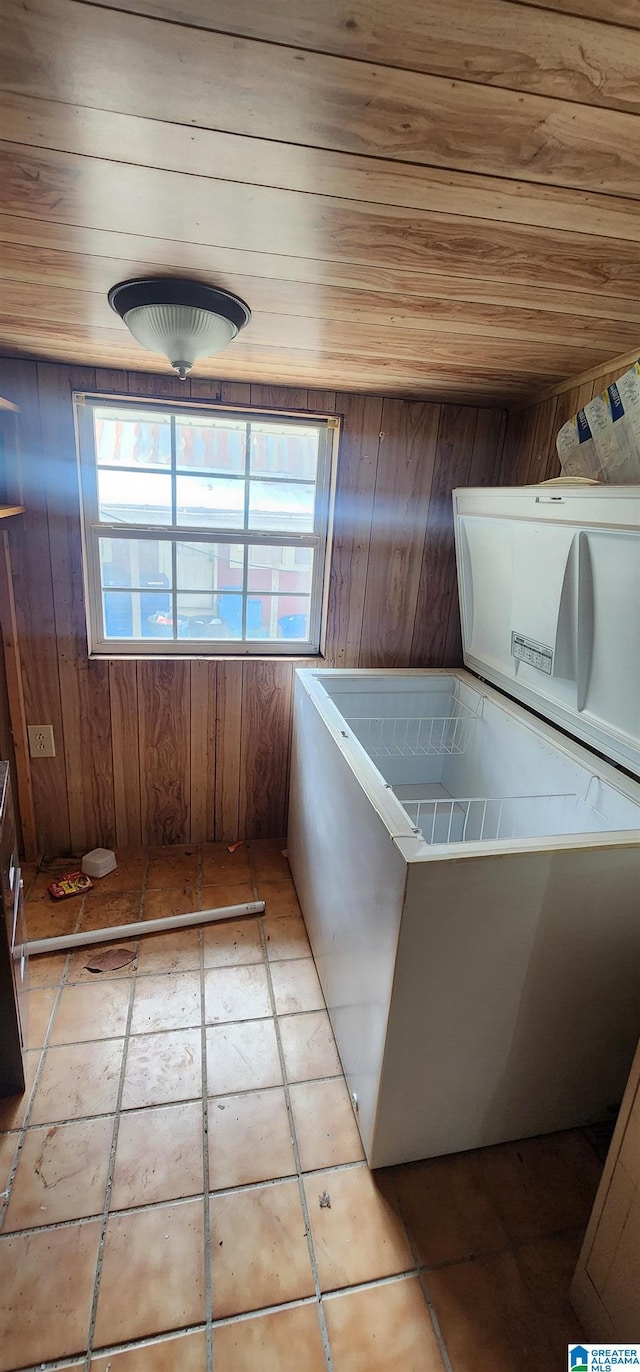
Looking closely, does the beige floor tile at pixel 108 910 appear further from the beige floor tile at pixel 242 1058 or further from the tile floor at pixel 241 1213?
the beige floor tile at pixel 242 1058

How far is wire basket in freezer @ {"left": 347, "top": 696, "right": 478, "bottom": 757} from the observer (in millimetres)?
2279

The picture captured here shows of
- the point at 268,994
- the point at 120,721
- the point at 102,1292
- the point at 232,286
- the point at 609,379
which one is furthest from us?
the point at 120,721

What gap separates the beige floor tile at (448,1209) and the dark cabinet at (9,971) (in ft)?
3.12

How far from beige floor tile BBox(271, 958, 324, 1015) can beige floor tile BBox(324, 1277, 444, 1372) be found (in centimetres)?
67

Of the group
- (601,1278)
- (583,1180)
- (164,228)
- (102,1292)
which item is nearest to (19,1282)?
(102,1292)

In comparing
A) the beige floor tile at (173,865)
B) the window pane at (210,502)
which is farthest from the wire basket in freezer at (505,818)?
the window pane at (210,502)

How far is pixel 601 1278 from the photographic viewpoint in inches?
41.2

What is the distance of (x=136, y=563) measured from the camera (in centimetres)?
223

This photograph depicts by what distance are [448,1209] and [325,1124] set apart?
1.04 feet

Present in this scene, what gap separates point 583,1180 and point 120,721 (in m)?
1.96

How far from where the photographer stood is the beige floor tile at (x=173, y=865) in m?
2.30

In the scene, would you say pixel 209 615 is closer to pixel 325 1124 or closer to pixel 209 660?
pixel 209 660

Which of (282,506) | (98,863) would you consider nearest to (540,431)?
(282,506)

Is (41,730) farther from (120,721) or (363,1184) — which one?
(363,1184)
